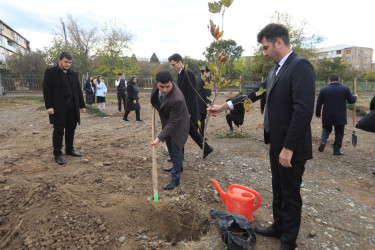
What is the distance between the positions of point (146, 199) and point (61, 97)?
241cm

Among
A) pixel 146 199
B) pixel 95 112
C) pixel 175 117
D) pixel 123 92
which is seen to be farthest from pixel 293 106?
pixel 95 112

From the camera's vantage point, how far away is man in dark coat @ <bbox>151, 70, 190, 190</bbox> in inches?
118

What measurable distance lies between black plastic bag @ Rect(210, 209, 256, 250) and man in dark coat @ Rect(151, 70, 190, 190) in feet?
3.69

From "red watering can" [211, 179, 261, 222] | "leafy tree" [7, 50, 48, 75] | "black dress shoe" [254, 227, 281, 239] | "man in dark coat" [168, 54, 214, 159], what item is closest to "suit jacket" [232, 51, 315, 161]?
"red watering can" [211, 179, 261, 222]

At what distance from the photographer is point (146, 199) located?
2.96 m

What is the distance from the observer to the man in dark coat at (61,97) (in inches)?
152

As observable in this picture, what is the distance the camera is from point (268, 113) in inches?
81.3

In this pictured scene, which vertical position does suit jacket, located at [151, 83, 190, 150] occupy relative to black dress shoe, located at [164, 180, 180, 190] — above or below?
above

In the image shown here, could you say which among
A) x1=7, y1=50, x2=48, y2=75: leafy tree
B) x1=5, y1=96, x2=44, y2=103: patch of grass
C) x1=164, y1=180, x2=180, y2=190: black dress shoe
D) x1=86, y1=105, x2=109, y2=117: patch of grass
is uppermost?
x1=7, y1=50, x2=48, y2=75: leafy tree

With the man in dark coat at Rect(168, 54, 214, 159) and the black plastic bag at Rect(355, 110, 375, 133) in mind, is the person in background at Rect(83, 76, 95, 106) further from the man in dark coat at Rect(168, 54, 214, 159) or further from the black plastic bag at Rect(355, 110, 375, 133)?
the black plastic bag at Rect(355, 110, 375, 133)

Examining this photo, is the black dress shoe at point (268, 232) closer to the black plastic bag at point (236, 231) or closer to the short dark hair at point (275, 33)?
the black plastic bag at point (236, 231)

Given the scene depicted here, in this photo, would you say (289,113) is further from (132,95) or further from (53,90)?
(132,95)

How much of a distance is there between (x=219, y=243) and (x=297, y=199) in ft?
2.80

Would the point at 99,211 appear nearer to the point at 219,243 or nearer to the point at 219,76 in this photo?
the point at 219,243
